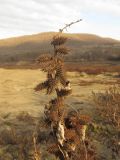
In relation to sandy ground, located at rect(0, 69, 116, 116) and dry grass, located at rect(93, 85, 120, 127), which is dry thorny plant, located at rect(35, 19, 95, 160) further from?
sandy ground, located at rect(0, 69, 116, 116)

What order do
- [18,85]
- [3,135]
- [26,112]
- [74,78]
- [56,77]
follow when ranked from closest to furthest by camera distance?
[56,77] < [3,135] < [26,112] < [18,85] < [74,78]

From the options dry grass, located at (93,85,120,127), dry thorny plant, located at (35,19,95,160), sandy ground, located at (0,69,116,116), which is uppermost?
dry thorny plant, located at (35,19,95,160)

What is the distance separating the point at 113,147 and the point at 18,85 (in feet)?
57.1

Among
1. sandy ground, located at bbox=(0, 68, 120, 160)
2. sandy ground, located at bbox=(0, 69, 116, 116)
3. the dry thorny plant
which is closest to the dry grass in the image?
sandy ground, located at bbox=(0, 68, 120, 160)

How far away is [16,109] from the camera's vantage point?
60.8 ft

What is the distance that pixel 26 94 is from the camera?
80.0ft

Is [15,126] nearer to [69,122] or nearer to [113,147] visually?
[113,147]

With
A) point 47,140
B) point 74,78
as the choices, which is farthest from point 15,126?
point 74,78

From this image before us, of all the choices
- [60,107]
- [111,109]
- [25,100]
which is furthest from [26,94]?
[60,107]

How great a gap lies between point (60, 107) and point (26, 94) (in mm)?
16223

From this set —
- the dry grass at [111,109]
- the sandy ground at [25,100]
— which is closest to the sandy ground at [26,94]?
the sandy ground at [25,100]

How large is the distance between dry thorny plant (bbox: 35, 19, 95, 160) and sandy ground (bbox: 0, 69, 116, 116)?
5.99 metres

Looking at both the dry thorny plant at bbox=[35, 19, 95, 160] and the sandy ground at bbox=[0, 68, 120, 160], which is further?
the sandy ground at bbox=[0, 68, 120, 160]

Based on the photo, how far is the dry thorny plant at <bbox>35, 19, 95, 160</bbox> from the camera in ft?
24.6
